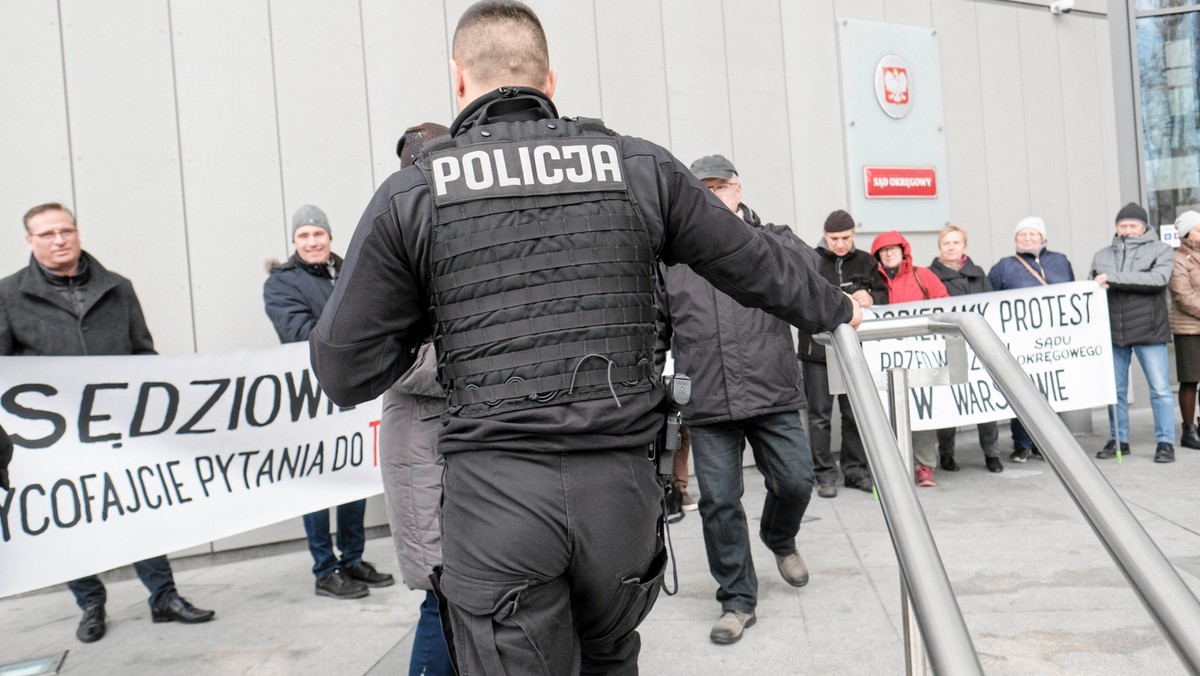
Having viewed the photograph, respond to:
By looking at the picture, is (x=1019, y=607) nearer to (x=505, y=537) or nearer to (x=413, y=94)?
(x=505, y=537)

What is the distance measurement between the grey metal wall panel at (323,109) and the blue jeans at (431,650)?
3862 millimetres

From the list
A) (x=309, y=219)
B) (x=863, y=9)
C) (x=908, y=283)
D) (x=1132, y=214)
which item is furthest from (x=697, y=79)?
(x=309, y=219)

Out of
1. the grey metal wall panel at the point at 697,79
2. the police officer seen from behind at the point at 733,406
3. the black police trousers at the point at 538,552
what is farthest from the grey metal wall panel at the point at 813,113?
the black police trousers at the point at 538,552

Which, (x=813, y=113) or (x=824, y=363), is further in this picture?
(x=813, y=113)

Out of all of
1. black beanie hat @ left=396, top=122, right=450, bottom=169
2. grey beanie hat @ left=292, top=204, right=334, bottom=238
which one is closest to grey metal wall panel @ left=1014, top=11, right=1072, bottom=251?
grey beanie hat @ left=292, top=204, right=334, bottom=238

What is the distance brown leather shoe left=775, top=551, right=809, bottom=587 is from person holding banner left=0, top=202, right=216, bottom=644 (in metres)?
2.75

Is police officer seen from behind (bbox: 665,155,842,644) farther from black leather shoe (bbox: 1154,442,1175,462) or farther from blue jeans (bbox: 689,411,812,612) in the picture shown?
black leather shoe (bbox: 1154,442,1175,462)

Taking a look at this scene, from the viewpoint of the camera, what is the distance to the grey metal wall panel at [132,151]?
5336mm

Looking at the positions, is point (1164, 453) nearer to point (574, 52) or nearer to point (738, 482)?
point (738, 482)

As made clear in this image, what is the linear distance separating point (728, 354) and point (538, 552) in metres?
2.39

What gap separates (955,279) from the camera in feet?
23.6

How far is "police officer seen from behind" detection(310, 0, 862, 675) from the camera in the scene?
166 cm

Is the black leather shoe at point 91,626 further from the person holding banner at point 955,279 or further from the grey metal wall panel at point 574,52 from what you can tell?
the person holding banner at point 955,279

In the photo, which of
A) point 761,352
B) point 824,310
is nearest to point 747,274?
point 824,310
